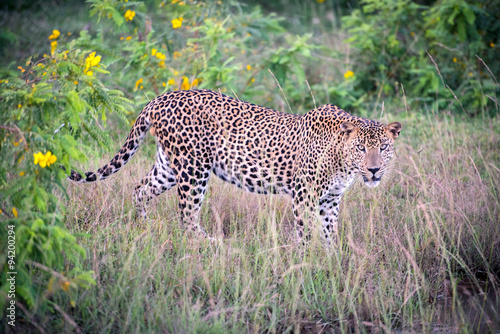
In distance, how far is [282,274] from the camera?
4.32 metres

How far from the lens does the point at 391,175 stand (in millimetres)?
6746

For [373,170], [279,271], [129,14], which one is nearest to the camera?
[279,271]

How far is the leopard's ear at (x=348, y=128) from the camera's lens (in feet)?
16.5

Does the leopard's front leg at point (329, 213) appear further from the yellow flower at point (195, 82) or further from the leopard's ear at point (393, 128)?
the yellow flower at point (195, 82)

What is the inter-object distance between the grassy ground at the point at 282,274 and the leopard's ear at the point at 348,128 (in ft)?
2.63

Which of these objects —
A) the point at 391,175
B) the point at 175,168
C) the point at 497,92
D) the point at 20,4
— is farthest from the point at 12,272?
the point at 20,4

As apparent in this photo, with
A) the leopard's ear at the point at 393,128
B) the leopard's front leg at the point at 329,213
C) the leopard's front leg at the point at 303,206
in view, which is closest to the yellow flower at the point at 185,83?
the leopard's front leg at the point at 303,206

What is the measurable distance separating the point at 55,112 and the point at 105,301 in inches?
59.0

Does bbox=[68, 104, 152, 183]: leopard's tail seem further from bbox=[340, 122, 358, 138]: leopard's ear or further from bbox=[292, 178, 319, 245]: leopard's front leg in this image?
bbox=[340, 122, 358, 138]: leopard's ear

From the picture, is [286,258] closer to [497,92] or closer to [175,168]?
[175,168]

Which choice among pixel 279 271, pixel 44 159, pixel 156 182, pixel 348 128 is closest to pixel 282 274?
pixel 279 271

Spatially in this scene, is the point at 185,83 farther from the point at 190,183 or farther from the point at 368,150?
the point at 368,150

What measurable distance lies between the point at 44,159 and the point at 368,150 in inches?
119

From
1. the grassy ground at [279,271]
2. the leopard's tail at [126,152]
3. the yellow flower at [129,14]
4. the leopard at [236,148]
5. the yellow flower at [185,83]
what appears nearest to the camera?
the grassy ground at [279,271]
